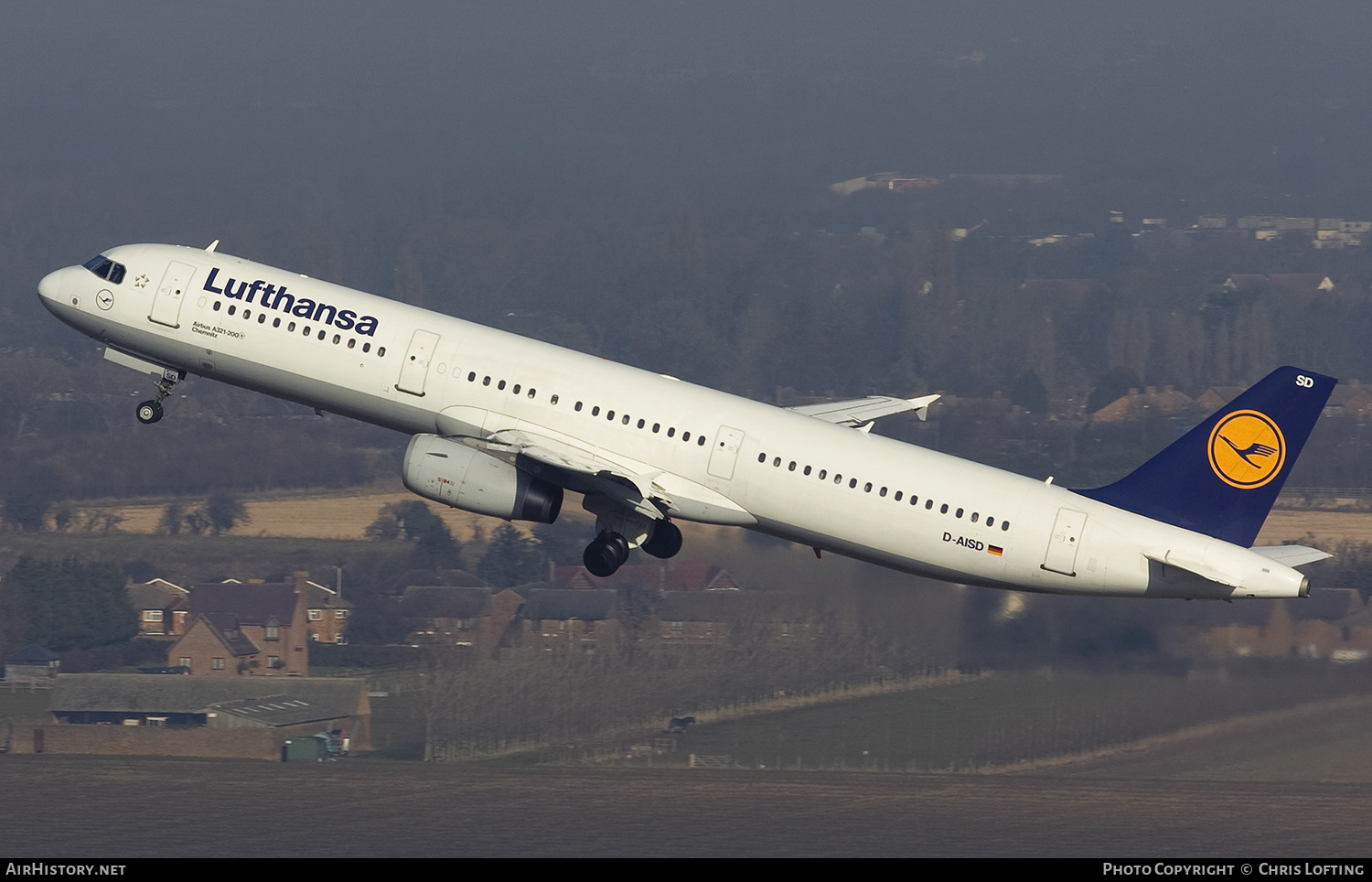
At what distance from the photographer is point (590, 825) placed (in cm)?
8225

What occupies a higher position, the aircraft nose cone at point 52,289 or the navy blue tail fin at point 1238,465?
the aircraft nose cone at point 52,289

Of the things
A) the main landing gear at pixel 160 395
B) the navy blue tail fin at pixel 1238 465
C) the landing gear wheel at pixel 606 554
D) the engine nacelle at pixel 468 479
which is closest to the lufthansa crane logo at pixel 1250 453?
the navy blue tail fin at pixel 1238 465

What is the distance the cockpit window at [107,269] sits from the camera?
57406 mm

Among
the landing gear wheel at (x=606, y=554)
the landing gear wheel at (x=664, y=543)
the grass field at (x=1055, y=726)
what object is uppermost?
the landing gear wheel at (x=664, y=543)

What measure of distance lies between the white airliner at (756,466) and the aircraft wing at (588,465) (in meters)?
0.05

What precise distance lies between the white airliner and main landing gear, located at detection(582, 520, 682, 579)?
0.09m

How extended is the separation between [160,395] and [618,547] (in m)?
14.3

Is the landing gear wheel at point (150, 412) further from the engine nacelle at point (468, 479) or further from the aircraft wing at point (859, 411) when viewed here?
the aircraft wing at point (859, 411)

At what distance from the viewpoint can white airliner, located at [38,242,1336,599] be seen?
52.8 m

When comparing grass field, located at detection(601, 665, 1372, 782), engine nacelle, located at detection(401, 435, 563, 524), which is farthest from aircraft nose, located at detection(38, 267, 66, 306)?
grass field, located at detection(601, 665, 1372, 782)

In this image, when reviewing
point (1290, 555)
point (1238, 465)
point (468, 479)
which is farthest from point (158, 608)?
point (1290, 555)

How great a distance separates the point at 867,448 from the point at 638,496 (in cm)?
615

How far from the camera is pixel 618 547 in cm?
5572

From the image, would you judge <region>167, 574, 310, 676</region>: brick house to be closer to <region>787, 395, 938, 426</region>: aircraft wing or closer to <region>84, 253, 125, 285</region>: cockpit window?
<region>84, 253, 125, 285</region>: cockpit window
